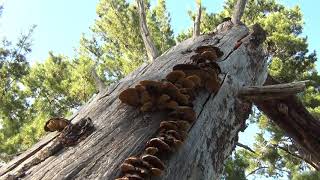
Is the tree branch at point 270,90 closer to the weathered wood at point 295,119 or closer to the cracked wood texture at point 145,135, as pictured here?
the cracked wood texture at point 145,135

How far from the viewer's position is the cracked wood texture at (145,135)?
1887 millimetres

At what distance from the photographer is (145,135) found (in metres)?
2.15

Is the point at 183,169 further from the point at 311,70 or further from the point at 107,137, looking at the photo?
the point at 311,70

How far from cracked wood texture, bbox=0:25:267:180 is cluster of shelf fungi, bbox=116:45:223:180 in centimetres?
6

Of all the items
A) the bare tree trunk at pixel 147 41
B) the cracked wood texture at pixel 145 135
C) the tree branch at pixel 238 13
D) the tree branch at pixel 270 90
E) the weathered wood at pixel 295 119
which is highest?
the tree branch at pixel 238 13

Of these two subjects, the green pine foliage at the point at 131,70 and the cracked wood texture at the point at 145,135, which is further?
the green pine foliage at the point at 131,70

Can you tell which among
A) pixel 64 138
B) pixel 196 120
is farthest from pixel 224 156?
pixel 64 138

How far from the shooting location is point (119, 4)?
560 inches

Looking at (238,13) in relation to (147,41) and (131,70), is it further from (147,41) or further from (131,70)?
(131,70)

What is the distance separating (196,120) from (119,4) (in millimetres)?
12266

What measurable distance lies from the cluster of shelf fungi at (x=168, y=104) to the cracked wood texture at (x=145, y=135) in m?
0.06

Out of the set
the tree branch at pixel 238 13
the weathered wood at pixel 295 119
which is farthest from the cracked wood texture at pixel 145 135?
the weathered wood at pixel 295 119

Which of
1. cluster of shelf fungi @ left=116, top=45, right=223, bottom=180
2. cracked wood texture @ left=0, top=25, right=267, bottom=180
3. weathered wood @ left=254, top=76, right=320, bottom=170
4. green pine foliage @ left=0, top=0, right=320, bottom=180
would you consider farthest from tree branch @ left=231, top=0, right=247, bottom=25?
green pine foliage @ left=0, top=0, right=320, bottom=180

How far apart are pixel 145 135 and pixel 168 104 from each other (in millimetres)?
201
